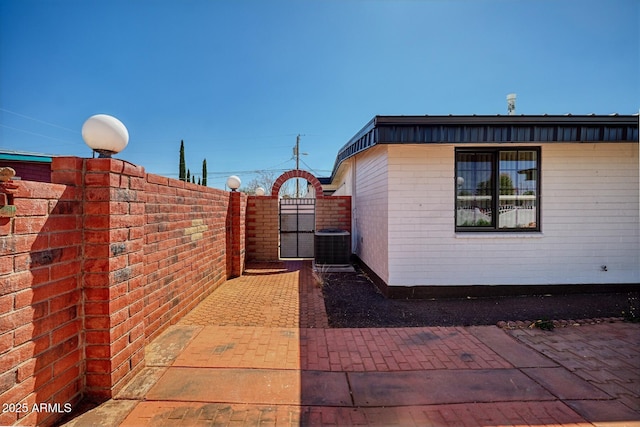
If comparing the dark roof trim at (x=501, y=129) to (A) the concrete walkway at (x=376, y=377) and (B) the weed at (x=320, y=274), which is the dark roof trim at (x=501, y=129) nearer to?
(A) the concrete walkway at (x=376, y=377)

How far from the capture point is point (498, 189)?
17.2 feet

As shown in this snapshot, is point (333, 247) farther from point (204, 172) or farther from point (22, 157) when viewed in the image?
point (204, 172)

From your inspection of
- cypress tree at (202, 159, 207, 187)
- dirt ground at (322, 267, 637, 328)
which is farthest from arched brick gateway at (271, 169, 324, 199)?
cypress tree at (202, 159, 207, 187)

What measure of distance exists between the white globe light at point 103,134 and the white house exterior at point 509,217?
374cm

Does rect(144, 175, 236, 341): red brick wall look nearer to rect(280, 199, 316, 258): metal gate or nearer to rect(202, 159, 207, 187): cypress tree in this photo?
rect(280, 199, 316, 258): metal gate

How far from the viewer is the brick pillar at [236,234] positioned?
6852 millimetres

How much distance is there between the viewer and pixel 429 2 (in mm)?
5180

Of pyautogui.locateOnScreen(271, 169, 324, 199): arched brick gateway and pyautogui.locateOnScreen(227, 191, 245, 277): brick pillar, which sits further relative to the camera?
pyautogui.locateOnScreen(271, 169, 324, 199): arched brick gateway

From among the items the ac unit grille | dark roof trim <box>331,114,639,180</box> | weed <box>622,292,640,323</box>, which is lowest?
weed <box>622,292,640,323</box>

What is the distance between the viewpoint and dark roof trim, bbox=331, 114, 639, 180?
4699 mm

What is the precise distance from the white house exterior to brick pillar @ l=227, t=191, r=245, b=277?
11.4 feet

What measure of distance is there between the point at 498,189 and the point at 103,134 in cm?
566

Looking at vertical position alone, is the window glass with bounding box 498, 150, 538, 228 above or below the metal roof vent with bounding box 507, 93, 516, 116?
below

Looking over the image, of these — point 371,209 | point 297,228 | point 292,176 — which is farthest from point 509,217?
point 292,176
